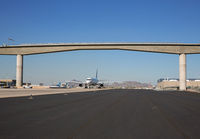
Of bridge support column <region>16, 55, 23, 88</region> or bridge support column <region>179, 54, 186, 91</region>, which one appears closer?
bridge support column <region>179, 54, 186, 91</region>

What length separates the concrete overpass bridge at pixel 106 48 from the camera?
6988 centimetres

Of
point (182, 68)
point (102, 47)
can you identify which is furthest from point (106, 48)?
point (182, 68)

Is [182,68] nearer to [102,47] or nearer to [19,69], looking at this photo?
[102,47]

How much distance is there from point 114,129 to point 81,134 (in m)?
1.69

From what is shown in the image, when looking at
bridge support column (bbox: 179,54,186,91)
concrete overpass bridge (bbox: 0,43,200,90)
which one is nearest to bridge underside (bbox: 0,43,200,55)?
concrete overpass bridge (bbox: 0,43,200,90)

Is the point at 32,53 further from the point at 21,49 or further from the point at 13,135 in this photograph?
the point at 13,135

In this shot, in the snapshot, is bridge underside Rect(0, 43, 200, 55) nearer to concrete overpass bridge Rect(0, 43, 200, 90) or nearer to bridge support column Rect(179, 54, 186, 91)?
concrete overpass bridge Rect(0, 43, 200, 90)

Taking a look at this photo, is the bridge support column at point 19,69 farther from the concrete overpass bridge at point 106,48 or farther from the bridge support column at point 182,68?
the bridge support column at point 182,68

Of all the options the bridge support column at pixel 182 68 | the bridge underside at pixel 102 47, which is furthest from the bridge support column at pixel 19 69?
the bridge support column at pixel 182 68

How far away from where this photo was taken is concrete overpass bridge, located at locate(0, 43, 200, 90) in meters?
69.9

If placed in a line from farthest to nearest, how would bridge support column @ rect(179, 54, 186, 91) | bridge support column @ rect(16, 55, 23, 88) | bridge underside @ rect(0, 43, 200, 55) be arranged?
bridge support column @ rect(16, 55, 23, 88)
bridge support column @ rect(179, 54, 186, 91)
bridge underside @ rect(0, 43, 200, 55)

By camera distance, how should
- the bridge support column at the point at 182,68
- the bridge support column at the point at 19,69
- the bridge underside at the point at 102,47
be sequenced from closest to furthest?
1. the bridge underside at the point at 102,47
2. the bridge support column at the point at 182,68
3. the bridge support column at the point at 19,69

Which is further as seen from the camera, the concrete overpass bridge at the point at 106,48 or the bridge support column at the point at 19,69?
the bridge support column at the point at 19,69

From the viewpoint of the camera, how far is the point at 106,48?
237ft
